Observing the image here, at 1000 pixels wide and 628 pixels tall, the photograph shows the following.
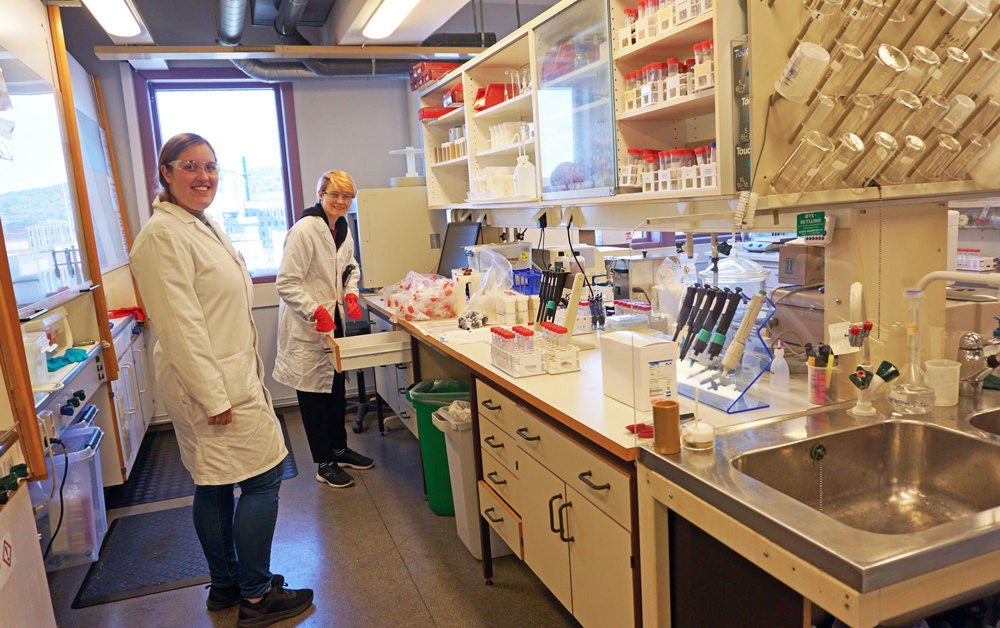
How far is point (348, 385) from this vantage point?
213 inches

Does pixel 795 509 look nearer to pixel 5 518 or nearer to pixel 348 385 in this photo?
pixel 5 518

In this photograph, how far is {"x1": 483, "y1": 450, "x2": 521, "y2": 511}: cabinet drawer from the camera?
2322 mm

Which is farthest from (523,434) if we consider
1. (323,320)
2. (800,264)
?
(323,320)

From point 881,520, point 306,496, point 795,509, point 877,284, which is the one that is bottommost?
point 306,496

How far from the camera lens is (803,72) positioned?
1651 mm

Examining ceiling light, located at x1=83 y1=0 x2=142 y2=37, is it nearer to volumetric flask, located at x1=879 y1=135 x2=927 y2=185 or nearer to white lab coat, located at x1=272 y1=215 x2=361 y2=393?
white lab coat, located at x1=272 y1=215 x2=361 y2=393

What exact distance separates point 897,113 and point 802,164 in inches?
9.3

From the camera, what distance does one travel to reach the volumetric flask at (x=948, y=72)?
5.19ft

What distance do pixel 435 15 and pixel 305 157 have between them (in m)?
1.81

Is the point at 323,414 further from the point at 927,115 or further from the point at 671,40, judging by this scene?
the point at 927,115

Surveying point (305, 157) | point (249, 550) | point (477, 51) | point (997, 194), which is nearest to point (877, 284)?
point (997, 194)

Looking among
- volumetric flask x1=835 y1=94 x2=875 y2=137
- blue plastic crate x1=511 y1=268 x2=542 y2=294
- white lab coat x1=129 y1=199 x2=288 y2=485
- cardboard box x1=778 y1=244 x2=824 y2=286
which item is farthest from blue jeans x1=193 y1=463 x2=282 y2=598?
volumetric flask x1=835 y1=94 x2=875 y2=137

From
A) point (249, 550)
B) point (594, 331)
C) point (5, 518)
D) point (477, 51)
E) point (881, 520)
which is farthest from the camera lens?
point (477, 51)

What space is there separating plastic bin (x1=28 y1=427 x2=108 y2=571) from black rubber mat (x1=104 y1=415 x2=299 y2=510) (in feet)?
2.72
